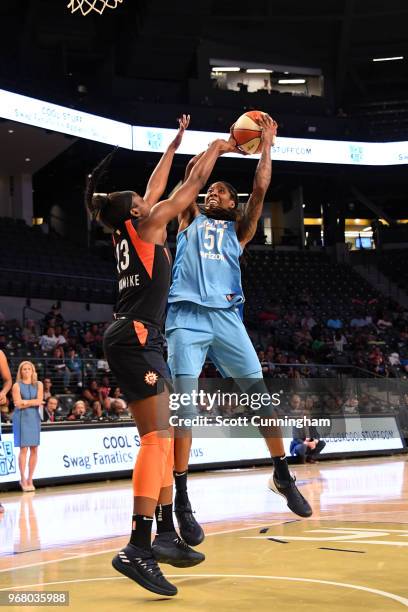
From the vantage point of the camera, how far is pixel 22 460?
12.2 metres

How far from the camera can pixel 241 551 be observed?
6.41 meters

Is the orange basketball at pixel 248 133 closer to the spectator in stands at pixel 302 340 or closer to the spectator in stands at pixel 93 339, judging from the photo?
the spectator in stands at pixel 93 339

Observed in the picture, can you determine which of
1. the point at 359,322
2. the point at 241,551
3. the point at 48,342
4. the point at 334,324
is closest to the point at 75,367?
the point at 48,342

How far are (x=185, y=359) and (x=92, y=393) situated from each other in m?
11.1

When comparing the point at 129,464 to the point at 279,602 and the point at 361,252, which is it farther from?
the point at 361,252

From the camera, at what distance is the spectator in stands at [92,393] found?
53.9 ft

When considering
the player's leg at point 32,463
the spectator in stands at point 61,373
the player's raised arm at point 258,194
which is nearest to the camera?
the player's raised arm at point 258,194

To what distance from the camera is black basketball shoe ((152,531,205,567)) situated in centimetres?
514

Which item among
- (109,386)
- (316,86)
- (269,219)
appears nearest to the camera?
(109,386)

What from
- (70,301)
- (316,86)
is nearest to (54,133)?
(70,301)

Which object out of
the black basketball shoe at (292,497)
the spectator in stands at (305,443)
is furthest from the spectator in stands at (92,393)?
the black basketball shoe at (292,497)

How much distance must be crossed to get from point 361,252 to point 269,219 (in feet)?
15.1

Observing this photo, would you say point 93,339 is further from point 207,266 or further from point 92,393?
point 207,266

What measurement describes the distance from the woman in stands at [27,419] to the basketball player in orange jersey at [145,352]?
23.6 feet
